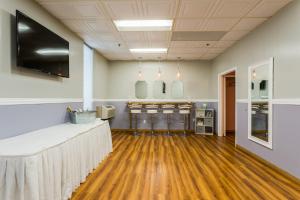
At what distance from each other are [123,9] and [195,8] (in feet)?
3.90

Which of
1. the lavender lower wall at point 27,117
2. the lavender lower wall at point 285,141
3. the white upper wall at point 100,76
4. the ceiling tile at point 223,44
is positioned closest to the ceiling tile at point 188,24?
the ceiling tile at point 223,44

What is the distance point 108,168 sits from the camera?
3615 mm

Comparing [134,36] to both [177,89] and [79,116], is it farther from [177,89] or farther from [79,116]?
[177,89]

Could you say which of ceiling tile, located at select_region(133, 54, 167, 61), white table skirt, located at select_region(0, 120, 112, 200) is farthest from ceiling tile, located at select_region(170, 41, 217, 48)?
white table skirt, located at select_region(0, 120, 112, 200)

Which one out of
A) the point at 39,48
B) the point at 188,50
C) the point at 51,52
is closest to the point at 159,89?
the point at 188,50

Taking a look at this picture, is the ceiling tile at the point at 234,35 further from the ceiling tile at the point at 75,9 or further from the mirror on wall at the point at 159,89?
the mirror on wall at the point at 159,89

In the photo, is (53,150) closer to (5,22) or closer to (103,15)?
(5,22)

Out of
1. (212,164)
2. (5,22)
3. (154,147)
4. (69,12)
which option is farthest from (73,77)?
(212,164)

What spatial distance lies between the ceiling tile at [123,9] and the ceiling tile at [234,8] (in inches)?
53.0

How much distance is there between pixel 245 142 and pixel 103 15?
162 inches

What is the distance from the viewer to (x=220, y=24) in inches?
160

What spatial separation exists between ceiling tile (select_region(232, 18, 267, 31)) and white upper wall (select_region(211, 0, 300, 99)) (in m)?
0.11

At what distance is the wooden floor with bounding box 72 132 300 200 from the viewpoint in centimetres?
260

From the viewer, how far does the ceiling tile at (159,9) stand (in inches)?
125
